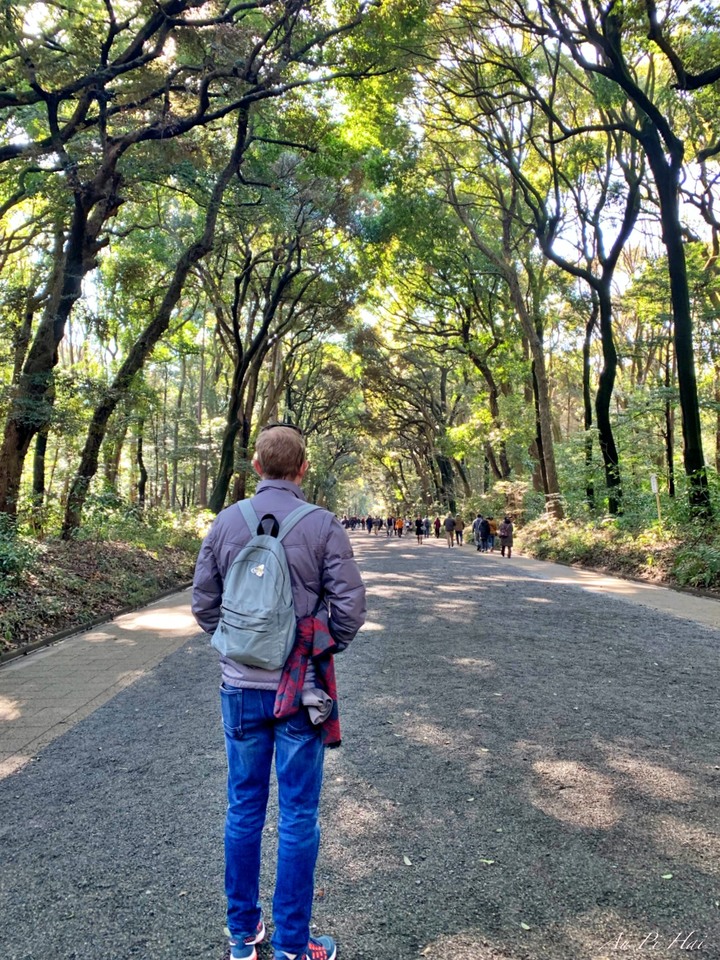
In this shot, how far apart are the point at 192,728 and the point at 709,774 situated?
337cm

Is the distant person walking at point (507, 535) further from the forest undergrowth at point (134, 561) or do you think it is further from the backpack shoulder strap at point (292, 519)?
the backpack shoulder strap at point (292, 519)

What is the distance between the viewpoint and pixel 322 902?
2.55 meters

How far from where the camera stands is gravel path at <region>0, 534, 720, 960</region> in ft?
7.81

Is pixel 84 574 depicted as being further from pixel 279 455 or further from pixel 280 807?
pixel 280 807

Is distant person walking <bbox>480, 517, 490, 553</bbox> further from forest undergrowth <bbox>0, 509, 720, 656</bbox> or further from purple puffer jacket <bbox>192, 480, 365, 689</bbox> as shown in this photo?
purple puffer jacket <bbox>192, 480, 365, 689</bbox>

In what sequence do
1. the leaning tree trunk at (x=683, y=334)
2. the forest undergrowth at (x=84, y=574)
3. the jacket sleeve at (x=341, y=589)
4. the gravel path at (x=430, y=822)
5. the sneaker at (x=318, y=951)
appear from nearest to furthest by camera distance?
the sneaker at (x=318, y=951) < the jacket sleeve at (x=341, y=589) < the gravel path at (x=430, y=822) < the forest undergrowth at (x=84, y=574) < the leaning tree trunk at (x=683, y=334)

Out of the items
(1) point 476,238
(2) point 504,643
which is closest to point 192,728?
(2) point 504,643

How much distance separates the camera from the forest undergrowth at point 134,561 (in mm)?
8891

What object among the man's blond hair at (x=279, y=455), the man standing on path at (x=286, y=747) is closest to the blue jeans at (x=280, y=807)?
the man standing on path at (x=286, y=747)

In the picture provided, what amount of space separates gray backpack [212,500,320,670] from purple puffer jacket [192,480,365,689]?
5 cm

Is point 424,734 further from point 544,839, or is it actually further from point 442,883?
point 442,883

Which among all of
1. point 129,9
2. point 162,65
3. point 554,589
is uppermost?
point 129,9

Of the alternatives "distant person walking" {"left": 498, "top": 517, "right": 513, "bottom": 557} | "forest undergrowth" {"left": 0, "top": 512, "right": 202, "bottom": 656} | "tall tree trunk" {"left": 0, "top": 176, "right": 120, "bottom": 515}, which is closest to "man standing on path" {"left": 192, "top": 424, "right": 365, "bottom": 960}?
"forest undergrowth" {"left": 0, "top": 512, "right": 202, "bottom": 656}

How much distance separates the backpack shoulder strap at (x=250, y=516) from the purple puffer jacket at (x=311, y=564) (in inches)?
0.5
